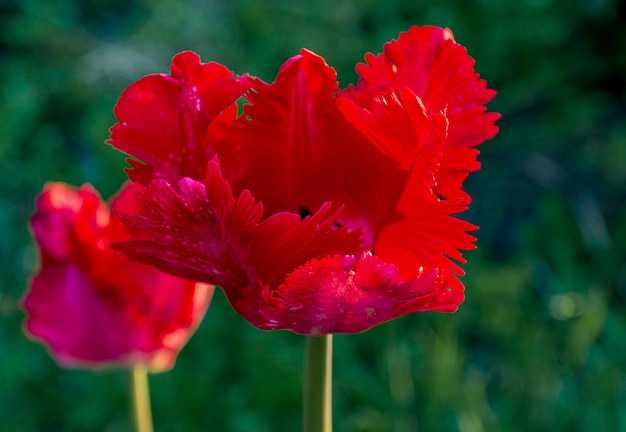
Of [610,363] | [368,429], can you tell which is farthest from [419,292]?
[610,363]

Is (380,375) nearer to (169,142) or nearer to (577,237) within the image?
(577,237)

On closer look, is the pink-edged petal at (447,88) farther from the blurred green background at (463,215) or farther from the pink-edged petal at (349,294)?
the blurred green background at (463,215)

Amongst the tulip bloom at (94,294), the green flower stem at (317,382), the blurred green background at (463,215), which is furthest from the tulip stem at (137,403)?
the blurred green background at (463,215)

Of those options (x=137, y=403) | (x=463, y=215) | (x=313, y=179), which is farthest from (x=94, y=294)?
(x=463, y=215)

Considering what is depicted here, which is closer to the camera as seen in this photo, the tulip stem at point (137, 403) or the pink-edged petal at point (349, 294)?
the pink-edged petal at point (349, 294)

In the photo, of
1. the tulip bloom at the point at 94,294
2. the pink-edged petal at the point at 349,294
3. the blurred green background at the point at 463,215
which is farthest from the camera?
the blurred green background at the point at 463,215

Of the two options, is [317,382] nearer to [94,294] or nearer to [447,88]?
[447,88]

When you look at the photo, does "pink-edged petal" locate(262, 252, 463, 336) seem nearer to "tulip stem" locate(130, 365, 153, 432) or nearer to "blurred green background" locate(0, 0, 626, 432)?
"tulip stem" locate(130, 365, 153, 432)
